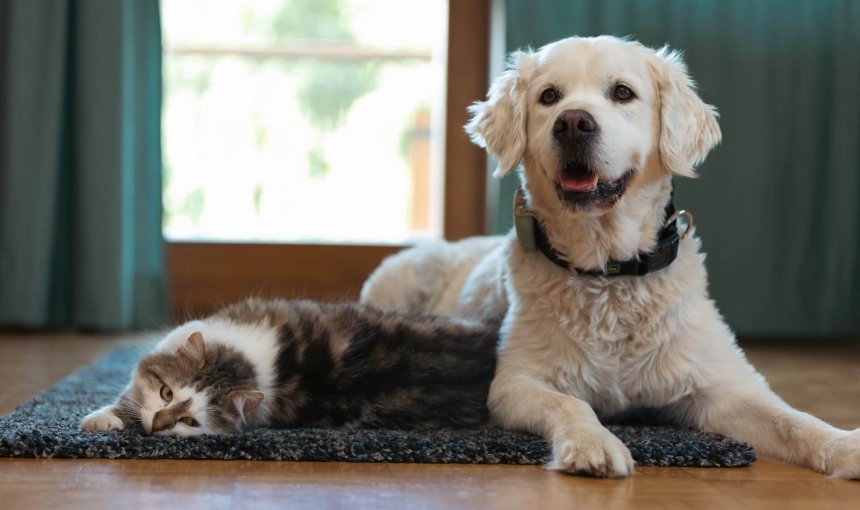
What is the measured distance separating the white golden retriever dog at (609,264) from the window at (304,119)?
2.37m

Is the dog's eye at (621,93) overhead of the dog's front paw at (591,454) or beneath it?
overhead

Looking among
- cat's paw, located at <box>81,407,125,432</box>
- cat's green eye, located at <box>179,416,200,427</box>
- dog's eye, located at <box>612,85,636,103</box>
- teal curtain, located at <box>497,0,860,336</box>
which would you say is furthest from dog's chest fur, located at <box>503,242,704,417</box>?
teal curtain, located at <box>497,0,860,336</box>

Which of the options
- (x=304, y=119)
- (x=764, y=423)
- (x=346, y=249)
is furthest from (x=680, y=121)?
(x=304, y=119)

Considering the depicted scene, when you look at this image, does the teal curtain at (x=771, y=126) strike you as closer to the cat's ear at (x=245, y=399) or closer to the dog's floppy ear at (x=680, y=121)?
the dog's floppy ear at (x=680, y=121)

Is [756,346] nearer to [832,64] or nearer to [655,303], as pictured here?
[832,64]

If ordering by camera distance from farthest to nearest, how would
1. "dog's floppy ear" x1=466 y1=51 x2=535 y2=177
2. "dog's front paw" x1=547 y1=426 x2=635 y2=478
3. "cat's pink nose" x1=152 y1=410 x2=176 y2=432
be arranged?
"dog's floppy ear" x1=466 y1=51 x2=535 y2=177, "cat's pink nose" x1=152 y1=410 x2=176 y2=432, "dog's front paw" x1=547 y1=426 x2=635 y2=478

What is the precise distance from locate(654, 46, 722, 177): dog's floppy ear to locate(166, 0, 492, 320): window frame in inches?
88.3

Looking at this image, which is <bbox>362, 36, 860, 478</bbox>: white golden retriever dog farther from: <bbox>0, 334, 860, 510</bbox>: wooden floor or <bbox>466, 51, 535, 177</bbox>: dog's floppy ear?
<bbox>0, 334, 860, 510</bbox>: wooden floor

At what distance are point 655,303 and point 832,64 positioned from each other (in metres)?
2.44

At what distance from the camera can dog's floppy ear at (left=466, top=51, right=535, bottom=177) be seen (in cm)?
233

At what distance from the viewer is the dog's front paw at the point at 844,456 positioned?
184 cm

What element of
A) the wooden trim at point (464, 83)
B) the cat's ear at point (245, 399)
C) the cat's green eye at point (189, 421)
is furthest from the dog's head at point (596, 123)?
the wooden trim at point (464, 83)

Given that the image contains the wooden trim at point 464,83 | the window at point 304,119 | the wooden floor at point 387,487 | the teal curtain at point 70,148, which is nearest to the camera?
the wooden floor at point 387,487

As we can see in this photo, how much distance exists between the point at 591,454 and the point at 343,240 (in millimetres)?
2997
